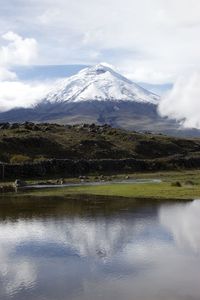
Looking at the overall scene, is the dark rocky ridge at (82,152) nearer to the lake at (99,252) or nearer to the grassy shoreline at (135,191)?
the grassy shoreline at (135,191)

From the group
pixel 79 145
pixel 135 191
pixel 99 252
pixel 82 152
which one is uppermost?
pixel 79 145

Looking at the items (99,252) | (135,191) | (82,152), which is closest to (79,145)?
(82,152)

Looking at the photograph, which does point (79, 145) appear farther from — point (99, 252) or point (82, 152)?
point (99, 252)

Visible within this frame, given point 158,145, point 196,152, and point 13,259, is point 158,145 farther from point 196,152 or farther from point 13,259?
point 13,259

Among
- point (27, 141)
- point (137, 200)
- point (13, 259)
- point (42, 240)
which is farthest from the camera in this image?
point (27, 141)

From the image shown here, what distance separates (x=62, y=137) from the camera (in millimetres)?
140750

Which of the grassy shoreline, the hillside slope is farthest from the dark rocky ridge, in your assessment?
the grassy shoreline

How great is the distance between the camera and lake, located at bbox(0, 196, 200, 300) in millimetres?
29625

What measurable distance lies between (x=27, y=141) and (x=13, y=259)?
92266mm

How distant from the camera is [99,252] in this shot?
128 ft

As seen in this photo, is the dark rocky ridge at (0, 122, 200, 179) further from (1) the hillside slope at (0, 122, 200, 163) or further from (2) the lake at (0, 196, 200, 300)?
(2) the lake at (0, 196, 200, 300)

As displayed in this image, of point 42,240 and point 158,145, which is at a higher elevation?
point 158,145

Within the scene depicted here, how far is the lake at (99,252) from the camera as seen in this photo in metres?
29.6

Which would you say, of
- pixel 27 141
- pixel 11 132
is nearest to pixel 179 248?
pixel 27 141
